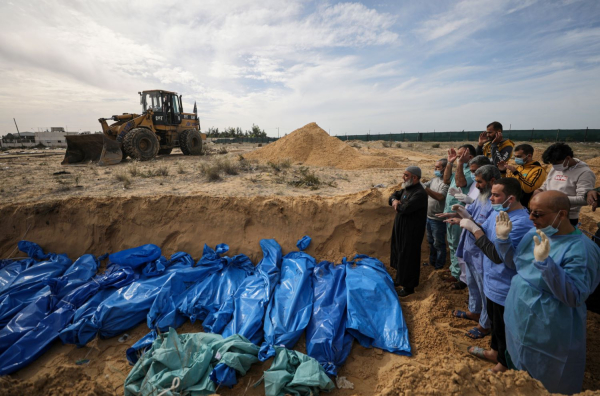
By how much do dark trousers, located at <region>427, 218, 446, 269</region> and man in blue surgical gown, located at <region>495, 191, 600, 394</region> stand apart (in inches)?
68.6

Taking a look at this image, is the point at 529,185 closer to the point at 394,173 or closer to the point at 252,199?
the point at 252,199

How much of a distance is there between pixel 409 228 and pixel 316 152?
934 centimetres

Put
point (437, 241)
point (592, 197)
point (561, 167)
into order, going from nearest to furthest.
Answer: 1. point (592, 197)
2. point (561, 167)
3. point (437, 241)

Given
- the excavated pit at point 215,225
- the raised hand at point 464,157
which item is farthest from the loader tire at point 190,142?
the raised hand at point 464,157

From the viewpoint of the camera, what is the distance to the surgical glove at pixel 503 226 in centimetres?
202

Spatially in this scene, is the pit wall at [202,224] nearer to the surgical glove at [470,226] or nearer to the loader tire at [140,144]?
the surgical glove at [470,226]

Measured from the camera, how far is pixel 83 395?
1729 millimetres

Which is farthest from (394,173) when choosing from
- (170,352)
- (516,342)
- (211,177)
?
(170,352)

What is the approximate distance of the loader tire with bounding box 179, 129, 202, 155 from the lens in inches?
526

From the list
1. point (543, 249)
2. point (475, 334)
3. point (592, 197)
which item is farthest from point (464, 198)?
point (543, 249)

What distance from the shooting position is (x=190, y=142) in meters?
13.6

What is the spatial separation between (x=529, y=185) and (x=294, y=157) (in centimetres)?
962

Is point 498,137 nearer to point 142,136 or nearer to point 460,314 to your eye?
point 460,314

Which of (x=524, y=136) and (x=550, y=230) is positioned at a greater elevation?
(x=524, y=136)
